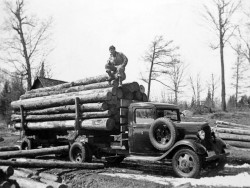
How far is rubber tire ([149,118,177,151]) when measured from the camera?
28.3ft

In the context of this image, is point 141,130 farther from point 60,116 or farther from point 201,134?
point 60,116

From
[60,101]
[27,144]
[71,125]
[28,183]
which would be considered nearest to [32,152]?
[71,125]

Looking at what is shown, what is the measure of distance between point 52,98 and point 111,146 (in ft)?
13.8

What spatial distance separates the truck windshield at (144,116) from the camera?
9586 millimetres

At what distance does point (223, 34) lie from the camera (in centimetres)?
2753

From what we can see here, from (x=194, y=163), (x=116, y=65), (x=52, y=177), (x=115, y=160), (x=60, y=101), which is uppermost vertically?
(x=116, y=65)

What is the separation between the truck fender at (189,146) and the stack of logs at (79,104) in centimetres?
250

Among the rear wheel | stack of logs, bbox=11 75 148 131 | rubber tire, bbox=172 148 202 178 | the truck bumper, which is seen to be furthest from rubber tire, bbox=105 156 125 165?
the truck bumper

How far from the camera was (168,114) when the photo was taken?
1016 cm

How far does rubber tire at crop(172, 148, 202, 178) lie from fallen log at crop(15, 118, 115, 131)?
278 centimetres

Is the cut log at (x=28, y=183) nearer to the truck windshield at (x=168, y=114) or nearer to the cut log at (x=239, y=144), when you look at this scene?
the truck windshield at (x=168, y=114)

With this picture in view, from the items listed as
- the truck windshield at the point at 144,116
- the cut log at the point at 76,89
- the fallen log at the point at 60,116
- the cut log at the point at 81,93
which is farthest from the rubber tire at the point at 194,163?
the cut log at the point at 76,89

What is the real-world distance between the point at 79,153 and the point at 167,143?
3.69m

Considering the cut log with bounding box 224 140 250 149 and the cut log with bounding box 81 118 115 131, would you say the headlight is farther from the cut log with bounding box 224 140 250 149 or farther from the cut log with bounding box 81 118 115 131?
the cut log with bounding box 224 140 250 149
